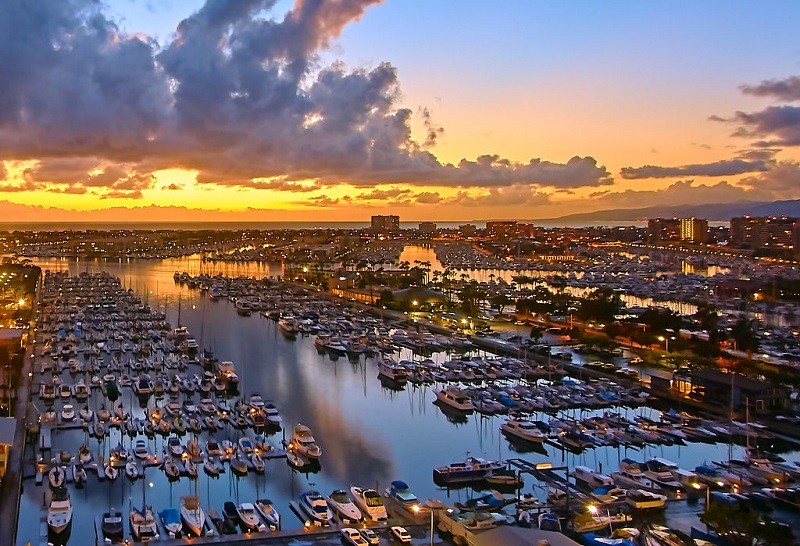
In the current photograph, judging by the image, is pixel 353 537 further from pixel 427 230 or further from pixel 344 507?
→ pixel 427 230

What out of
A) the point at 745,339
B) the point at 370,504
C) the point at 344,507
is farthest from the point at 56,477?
the point at 745,339

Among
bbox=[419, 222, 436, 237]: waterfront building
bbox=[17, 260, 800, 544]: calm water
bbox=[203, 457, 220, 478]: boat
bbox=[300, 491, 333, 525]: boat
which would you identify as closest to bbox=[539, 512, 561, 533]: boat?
bbox=[17, 260, 800, 544]: calm water

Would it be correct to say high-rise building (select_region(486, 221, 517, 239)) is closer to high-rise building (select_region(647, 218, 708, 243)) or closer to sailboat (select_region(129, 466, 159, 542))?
high-rise building (select_region(647, 218, 708, 243))

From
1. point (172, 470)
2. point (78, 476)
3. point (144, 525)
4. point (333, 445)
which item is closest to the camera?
point (144, 525)

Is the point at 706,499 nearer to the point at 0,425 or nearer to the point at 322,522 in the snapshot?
the point at 322,522

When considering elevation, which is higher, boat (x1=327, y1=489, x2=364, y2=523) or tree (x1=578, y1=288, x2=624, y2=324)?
tree (x1=578, y1=288, x2=624, y2=324)

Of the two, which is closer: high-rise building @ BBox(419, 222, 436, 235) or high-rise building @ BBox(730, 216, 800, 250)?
high-rise building @ BBox(730, 216, 800, 250)
